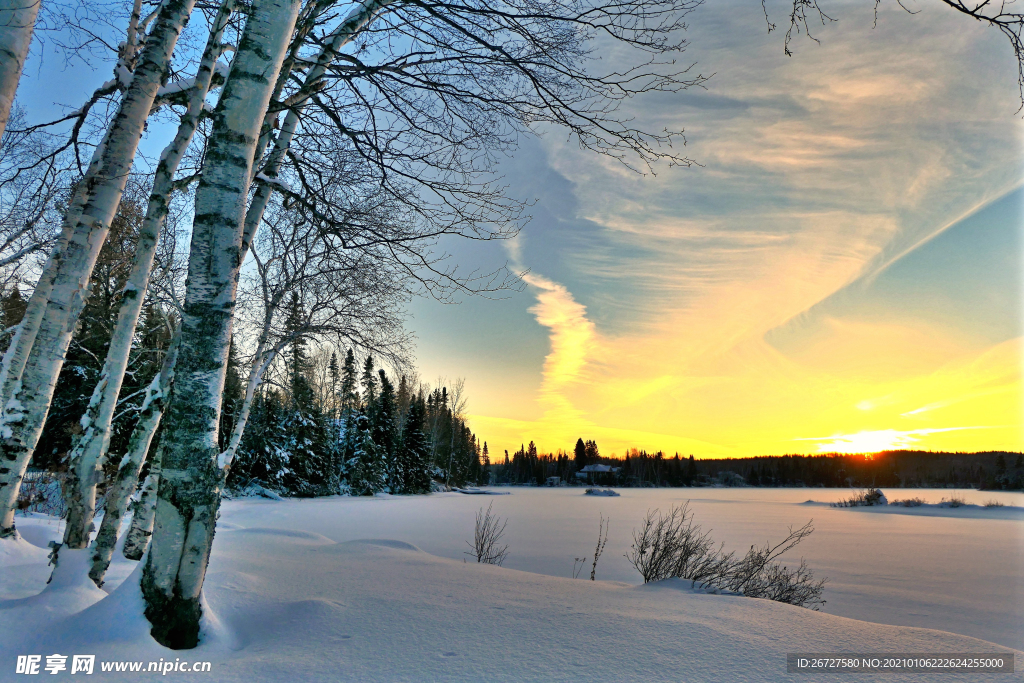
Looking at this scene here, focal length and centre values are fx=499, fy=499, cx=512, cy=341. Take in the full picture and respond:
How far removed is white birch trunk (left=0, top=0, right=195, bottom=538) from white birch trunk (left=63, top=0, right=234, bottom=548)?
255 mm

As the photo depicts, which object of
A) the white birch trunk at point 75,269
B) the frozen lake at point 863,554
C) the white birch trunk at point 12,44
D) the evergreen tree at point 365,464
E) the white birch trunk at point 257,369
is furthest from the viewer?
the evergreen tree at point 365,464

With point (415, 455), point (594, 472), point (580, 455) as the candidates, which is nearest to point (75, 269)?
point (415, 455)

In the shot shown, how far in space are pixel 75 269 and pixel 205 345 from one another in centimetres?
229

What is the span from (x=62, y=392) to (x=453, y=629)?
74.1ft

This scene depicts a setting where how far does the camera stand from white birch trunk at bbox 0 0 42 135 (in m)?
2.55

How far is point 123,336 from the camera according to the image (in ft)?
13.5

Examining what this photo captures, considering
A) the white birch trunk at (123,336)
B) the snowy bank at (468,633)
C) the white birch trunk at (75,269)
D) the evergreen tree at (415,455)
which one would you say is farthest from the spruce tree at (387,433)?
the snowy bank at (468,633)

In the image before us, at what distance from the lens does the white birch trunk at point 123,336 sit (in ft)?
13.0

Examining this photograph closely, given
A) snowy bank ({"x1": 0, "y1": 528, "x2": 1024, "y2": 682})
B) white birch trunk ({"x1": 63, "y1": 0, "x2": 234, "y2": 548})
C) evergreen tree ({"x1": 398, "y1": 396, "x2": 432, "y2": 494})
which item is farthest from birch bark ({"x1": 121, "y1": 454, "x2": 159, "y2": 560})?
evergreen tree ({"x1": 398, "y1": 396, "x2": 432, "y2": 494})

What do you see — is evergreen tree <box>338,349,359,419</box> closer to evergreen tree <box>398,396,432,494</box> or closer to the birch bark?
evergreen tree <box>398,396,432,494</box>

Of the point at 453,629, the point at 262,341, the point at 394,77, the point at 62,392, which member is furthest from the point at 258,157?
the point at 62,392

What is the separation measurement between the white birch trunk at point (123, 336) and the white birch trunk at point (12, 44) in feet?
4.96

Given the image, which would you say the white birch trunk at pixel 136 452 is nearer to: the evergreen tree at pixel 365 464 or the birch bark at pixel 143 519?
the birch bark at pixel 143 519

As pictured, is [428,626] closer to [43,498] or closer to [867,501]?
[43,498]
